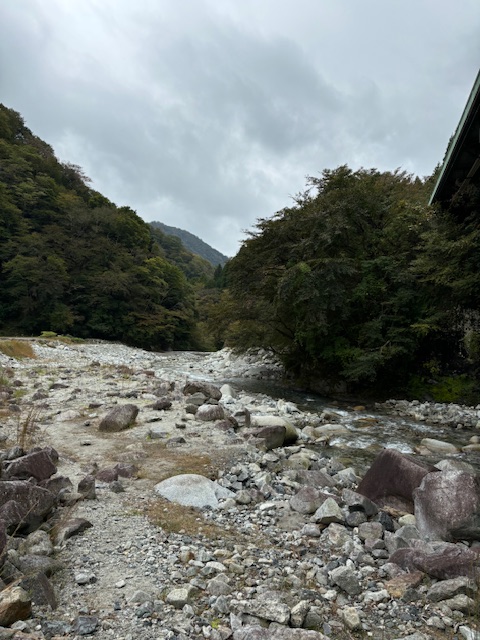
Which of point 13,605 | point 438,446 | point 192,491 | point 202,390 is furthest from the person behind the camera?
point 202,390

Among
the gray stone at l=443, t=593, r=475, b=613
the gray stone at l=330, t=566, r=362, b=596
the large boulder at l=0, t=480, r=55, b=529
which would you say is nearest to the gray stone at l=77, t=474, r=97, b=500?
the large boulder at l=0, t=480, r=55, b=529

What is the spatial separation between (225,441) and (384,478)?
10.1ft

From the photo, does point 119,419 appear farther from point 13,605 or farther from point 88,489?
point 13,605

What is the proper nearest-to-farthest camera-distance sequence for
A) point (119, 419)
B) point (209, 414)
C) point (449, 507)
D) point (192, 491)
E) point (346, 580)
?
1. point (346, 580)
2. point (449, 507)
3. point (192, 491)
4. point (119, 419)
5. point (209, 414)

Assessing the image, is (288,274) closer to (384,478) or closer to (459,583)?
(384,478)

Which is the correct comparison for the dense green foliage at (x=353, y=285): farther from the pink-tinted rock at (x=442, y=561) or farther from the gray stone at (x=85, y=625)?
the gray stone at (x=85, y=625)

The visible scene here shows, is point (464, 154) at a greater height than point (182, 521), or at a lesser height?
greater

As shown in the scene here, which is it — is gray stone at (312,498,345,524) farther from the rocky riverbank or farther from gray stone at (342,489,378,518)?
gray stone at (342,489,378,518)

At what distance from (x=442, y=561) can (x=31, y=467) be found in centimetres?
404

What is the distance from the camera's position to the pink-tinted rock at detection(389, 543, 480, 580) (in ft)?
9.70

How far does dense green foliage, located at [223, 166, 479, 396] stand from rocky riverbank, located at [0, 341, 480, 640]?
7.59 metres

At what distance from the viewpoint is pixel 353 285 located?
15.2 metres

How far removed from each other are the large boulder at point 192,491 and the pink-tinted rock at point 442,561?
2.09 metres

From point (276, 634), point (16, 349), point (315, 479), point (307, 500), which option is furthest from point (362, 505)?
point (16, 349)
